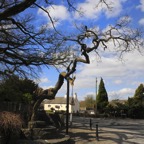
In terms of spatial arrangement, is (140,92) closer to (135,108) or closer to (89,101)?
(135,108)

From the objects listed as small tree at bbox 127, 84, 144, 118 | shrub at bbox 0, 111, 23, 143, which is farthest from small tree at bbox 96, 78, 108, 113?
shrub at bbox 0, 111, 23, 143

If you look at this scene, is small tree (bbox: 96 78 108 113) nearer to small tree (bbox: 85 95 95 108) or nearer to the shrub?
small tree (bbox: 85 95 95 108)

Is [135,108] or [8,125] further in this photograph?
[135,108]

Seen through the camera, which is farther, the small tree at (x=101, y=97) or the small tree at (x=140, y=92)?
the small tree at (x=101, y=97)

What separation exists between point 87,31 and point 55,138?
33.2 ft

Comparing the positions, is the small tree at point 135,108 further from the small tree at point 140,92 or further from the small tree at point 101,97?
the small tree at point 101,97

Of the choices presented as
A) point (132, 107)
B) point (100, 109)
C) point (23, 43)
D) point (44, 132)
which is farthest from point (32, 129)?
point (100, 109)

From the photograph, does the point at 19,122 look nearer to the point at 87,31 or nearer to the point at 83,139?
the point at 83,139

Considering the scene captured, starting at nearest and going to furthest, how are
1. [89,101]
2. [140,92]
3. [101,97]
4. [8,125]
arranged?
[8,125]
[140,92]
[101,97]
[89,101]

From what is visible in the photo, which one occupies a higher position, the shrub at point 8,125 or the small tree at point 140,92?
the small tree at point 140,92

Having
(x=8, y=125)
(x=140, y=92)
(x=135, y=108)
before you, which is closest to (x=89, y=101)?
(x=140, y=92)

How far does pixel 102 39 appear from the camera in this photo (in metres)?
27.0

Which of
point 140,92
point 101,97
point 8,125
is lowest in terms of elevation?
point 8,125

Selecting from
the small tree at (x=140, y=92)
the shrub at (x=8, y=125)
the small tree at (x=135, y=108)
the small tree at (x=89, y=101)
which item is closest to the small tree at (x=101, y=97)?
the small tree at (x=140, y=92)
